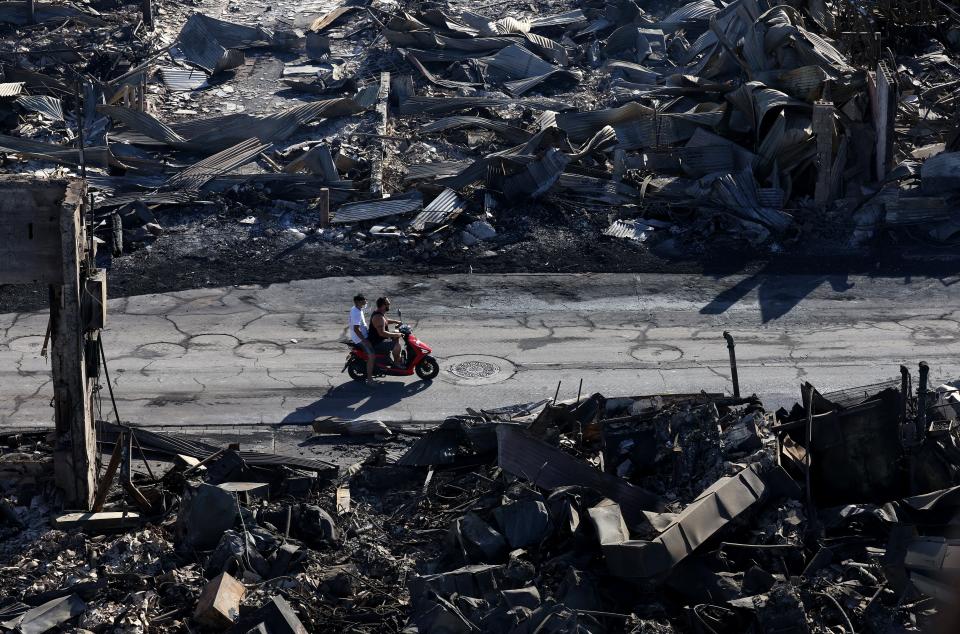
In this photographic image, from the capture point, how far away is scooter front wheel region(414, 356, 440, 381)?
594 inches

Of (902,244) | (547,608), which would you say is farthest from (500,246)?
(547,608)

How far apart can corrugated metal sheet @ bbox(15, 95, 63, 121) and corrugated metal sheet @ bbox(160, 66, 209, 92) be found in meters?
3.66

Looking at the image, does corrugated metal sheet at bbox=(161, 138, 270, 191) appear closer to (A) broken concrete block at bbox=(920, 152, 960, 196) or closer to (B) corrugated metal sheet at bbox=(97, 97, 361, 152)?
(B) corrugated metal sheet at bbox=(97, 97, 361, 152)

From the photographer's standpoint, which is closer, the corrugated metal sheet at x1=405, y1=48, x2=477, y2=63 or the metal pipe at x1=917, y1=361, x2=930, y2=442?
the metal pipe at x1=917, y1=361, x2=930, y2=442

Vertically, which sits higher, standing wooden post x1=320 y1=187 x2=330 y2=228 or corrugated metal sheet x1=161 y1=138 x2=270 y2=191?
corrugated metal sheet x1=161 y1=138 x2=270 y2=191

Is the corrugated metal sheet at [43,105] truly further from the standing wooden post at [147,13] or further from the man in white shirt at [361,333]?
the man in white shirt at [361,333]

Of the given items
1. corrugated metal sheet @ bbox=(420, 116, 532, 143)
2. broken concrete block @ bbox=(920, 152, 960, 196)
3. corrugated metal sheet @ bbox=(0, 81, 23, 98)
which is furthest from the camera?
corrugated metal sheet @ bbox=(0, 81, 23, 98)

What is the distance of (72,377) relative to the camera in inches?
426

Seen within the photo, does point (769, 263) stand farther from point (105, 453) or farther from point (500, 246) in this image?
point (105, 453)

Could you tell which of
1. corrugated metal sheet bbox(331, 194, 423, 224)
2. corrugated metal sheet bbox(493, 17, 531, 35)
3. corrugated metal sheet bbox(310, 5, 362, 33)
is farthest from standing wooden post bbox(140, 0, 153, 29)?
corrugated metal sheet bbox(331, 194, 423, 224)

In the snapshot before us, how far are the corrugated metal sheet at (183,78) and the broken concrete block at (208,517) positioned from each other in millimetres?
18989

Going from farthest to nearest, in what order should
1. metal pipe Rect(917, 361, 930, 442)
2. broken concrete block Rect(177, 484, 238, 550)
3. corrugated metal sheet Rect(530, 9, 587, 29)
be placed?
corrugated metal sheet Rect(530, 9, 587, 29) < broken concrete block Rect(177, 484, 238, 550) < metal pipe Rect(917, 361, 930, 442)

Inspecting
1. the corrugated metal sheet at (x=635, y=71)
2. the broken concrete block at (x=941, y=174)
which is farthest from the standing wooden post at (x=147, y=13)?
the broken concrete block at (x=941, y=174)

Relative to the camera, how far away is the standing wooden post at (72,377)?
10.5m
